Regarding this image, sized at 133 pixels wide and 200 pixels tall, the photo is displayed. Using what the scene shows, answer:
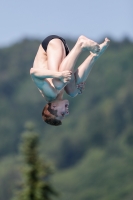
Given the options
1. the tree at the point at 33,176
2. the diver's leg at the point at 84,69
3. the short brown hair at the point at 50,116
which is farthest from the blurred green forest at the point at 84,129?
the short brown hair at the point at 50,116

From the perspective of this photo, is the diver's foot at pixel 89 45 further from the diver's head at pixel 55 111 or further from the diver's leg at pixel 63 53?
the diver's head at pixel 55 111

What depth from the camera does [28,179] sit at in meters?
29.0

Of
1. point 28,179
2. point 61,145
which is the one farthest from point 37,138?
point 61,145

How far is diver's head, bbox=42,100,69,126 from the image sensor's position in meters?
14.9

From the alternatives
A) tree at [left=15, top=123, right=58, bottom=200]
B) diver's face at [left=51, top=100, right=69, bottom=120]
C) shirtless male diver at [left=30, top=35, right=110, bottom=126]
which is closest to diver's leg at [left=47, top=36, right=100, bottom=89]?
shirtless male diver at [left=30, top=35, right=110, bottom=126]

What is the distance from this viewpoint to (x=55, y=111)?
14859 millimetres

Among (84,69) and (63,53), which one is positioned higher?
(63,53)

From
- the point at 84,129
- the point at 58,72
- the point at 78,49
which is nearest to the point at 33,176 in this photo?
the point at 78,49

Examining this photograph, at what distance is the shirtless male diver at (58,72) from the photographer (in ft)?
47.4

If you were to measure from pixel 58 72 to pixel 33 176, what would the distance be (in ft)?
48.8

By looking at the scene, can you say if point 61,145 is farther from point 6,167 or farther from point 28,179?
point 28,179

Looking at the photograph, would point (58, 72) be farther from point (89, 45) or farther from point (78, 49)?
point (89, 45)

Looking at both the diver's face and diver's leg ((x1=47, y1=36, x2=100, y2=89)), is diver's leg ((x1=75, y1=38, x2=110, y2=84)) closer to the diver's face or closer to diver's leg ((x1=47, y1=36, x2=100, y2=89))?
diver's leg ((x1=47, y1=36, x2=100, y2=89))

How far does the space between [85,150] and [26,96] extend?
18.0 meters
